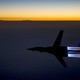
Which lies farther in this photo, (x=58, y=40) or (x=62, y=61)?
(x=58, y=40)

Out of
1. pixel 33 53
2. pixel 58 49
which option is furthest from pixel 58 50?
pixel 33 53

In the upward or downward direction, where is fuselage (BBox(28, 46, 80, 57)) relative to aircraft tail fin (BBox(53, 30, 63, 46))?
downward

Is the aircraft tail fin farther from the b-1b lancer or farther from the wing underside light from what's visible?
the wing underside light

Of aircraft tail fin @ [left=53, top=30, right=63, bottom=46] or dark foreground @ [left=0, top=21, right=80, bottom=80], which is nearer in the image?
dark foreground @ [left=0, top=21, right=80, bottom=80]

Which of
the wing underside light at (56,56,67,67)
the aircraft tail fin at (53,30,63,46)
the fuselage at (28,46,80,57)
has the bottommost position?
the wing underside light at (56,56,67,67)

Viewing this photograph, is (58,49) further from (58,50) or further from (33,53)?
(33,53)

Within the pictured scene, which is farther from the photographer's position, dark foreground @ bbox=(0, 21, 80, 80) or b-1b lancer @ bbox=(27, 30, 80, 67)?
b-1b lancer @ bbox=(27, 30, 80, 67)

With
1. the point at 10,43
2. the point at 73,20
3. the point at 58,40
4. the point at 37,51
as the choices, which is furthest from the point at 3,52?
the point at 73,20

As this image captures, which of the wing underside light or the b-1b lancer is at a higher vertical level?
the b-1b lancer

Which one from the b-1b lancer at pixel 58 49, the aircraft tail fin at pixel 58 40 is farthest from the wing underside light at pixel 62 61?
the aircraft tail fin at pixel 58 40

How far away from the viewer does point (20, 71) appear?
A: 2.83 ft

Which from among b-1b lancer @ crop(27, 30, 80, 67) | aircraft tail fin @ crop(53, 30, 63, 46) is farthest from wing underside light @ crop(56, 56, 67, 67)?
aircraft tail fin @ crop(53, 30, 63, 46)

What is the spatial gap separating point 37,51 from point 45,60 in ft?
0.28

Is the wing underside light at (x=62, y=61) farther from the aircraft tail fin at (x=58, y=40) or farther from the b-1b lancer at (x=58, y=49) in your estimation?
the aircraft tail fin at (x=58, y=40)
